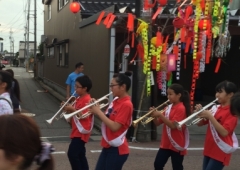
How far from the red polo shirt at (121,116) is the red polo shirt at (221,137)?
95 cm

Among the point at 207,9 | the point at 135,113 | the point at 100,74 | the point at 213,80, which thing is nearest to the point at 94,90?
the point at 100,74

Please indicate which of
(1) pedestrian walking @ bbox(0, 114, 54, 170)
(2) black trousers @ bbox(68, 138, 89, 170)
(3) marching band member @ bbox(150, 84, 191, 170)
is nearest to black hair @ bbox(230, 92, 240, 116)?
(3) marching band member @ bbox(150, 84, 191, 170)

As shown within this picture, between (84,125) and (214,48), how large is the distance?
12.4 feet

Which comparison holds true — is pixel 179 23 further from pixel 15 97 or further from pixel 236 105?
pixel 236 105

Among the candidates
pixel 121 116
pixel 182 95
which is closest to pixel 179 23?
pixel 182 95

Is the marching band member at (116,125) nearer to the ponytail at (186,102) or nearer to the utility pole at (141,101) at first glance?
the ponytail at (186,102)

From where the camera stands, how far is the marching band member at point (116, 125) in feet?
14.2

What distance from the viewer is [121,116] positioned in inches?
171

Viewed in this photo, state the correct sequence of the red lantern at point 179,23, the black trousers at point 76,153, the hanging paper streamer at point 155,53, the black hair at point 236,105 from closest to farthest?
the black hair at point 236,105 → the black trousers at point 76,153 → the red lantern at point 179,23 → the hanging paper streamer at point 155,53

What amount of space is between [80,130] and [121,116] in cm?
117

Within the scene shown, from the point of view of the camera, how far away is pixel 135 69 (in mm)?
9141

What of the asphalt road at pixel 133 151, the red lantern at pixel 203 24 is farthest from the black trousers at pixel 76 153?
the red lantern at pixel 203 24

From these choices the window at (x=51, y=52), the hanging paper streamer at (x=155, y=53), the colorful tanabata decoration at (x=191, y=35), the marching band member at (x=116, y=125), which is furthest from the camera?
the window at (x=51, y=52)

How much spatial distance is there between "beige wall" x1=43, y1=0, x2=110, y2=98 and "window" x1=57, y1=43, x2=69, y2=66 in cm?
31
